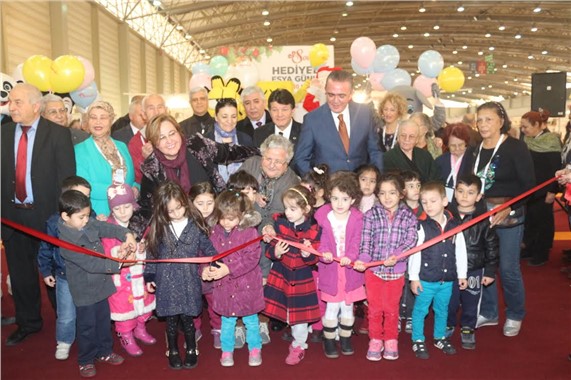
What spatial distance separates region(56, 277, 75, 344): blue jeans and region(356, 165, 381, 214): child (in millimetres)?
2202

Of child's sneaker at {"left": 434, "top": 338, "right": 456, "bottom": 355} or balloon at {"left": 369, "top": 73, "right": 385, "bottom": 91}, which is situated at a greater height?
balloon at {"left": 369, "top": 73, "right": 385, "bottom": 91}

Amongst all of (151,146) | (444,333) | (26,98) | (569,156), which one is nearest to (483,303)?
(444,333)

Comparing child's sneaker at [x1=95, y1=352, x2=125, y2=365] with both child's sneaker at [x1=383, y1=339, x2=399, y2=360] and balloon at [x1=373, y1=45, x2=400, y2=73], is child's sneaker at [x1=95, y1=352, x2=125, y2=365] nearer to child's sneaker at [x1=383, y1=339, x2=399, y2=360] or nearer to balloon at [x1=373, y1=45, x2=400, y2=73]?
child's sneaker at [x1=383, y1=339, x2=399, y2=360]

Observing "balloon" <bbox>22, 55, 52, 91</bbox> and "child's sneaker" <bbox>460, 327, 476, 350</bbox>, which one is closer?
"child's sneaker" <bbox>460, 327, 476, 350</bbox>

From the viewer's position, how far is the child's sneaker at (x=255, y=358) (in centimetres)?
333

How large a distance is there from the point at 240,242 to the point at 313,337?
3.43ft

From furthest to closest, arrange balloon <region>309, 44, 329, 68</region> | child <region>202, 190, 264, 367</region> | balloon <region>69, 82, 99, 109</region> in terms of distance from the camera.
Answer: balloon <region>309, 44, 329, 68</region> → balloon <region>69, 82, 99, 109</region> → child <region>202, 190, 264, 367</region>

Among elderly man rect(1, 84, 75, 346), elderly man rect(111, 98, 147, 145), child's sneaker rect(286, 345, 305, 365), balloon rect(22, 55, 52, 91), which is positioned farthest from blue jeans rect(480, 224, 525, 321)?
balloon rect(22, 55, 52, 91)

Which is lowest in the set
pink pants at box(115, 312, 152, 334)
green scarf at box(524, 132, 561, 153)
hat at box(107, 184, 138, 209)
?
pink pants at box(115, 312, 152, 334)

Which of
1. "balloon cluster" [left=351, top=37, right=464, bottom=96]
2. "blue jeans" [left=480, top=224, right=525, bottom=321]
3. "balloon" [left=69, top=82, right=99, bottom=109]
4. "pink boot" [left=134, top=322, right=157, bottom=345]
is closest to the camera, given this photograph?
"blue jeans" [left=480, top=224, right=525, bottom=321]

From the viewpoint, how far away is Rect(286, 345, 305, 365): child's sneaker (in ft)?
11.0

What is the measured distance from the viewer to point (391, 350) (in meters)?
3.39

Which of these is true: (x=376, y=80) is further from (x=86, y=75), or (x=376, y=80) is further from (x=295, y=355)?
(x=295, y=355)

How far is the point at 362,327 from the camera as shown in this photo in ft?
12.9
